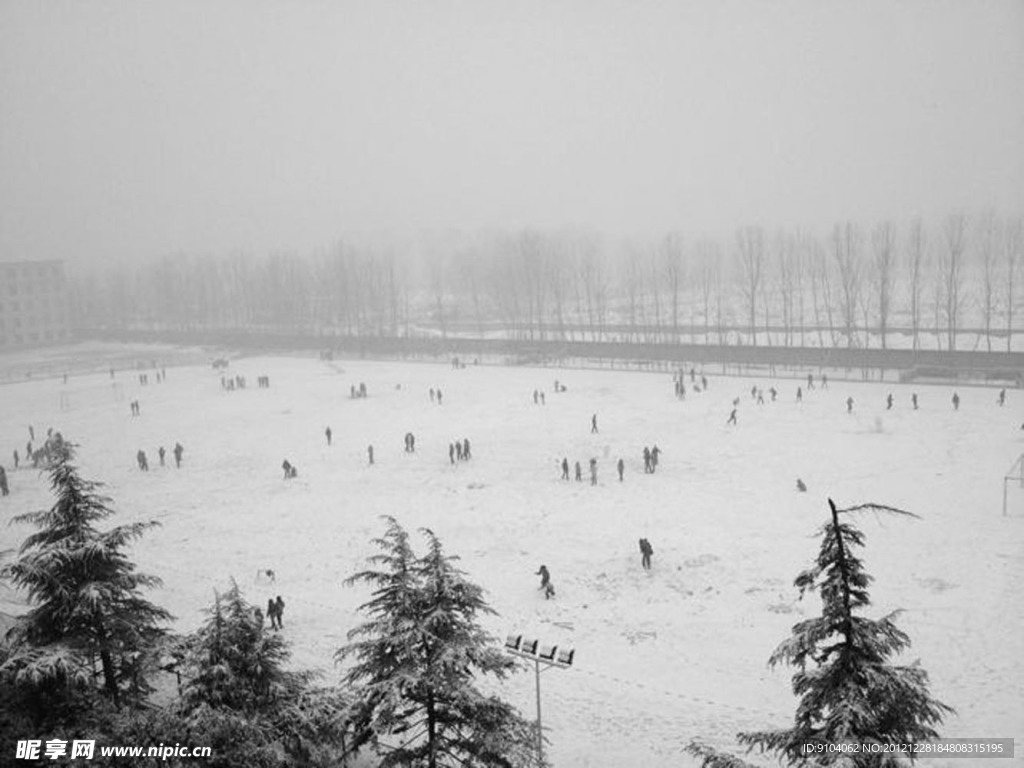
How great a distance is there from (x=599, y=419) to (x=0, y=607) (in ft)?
79.3

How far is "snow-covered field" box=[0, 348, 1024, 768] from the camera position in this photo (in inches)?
543

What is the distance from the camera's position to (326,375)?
184 feet

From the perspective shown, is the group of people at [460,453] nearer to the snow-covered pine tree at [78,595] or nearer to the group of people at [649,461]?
the group of people at [649,461]

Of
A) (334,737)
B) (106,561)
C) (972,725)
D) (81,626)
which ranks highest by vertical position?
(106,561)

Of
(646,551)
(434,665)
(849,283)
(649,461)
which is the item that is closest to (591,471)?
(649,461)

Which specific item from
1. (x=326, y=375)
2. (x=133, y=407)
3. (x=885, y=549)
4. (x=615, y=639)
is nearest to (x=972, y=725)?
(x=615, y=639)

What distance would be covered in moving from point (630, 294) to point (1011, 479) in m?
66.7

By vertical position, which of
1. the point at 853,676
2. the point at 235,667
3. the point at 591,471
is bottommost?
the point at 591,471

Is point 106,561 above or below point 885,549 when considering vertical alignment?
above

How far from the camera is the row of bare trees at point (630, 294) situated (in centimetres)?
6919

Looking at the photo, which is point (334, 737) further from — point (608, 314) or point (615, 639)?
point (608, 314)

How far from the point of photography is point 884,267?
183 feet

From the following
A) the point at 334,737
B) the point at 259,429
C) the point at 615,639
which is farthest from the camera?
the point at 259,429

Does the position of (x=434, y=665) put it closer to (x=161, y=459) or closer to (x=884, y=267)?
(x=161, y=459)
